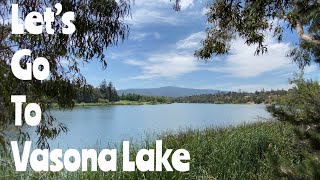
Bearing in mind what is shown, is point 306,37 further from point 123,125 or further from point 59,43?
point 123,125

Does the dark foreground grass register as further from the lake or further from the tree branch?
the tree branch

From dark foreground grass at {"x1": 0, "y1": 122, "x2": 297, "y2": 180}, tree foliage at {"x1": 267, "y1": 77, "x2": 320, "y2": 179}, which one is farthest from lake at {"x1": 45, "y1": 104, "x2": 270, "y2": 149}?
dark foreground grass at {"x1": 0, "y1": 122, "x2": 297, "y2": 180}

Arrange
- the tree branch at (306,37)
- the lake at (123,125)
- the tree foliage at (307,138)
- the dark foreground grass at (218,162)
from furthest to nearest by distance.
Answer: the lake at (123,125), the dark foreground grass at (218,162), the tree branch at (306,37), the tree foliage at (307,138)

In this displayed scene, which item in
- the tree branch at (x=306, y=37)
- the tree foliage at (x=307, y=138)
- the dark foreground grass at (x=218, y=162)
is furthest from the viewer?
the dark foreground grass at (x=218, y=162)

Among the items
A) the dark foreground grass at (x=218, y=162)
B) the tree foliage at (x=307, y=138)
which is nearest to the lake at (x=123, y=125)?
the tree foliage at (x=307, y=138)

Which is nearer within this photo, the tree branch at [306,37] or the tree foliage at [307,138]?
the tree foliage at [307,138]

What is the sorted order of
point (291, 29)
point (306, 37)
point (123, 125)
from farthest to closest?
point (123, 125)
point (291, 29)
point (306, 37)

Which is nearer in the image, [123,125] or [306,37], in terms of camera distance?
[306,37]

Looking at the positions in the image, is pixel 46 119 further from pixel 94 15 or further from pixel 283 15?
pixel 283 15

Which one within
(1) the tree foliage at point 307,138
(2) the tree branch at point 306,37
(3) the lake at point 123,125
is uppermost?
(2) the tree branch at point 306,37

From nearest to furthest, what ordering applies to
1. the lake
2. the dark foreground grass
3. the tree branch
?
the tree branch, the dark foreground grass, the lake

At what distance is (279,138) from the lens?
7.04 metres

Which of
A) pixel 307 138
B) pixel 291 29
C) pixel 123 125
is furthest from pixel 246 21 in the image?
pixel 123 125

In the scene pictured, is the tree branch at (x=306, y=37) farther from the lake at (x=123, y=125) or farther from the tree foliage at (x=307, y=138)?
the lake at (x=123, y=125)
